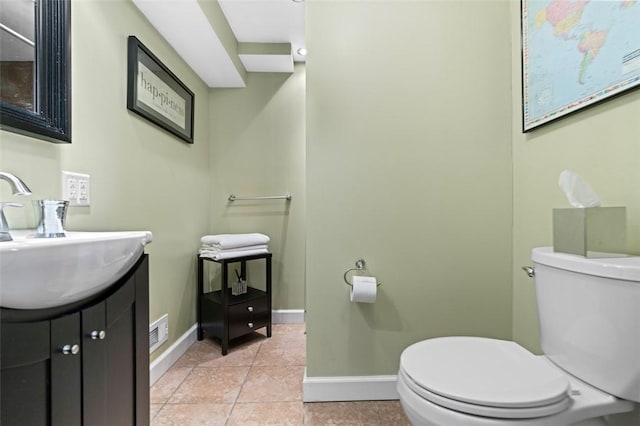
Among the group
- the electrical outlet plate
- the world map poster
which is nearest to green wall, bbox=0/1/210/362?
the electrical outlet plate

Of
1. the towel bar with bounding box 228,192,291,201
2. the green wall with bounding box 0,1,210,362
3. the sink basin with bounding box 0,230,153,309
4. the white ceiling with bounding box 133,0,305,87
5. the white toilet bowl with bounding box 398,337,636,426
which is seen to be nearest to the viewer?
the sink basin with bounding box 0,230,153,309

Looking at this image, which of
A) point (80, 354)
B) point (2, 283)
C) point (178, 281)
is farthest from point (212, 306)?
point (2, 283)

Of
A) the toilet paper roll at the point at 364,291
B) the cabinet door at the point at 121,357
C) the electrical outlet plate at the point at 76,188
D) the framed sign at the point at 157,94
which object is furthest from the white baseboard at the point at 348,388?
the framed sign at the point at 157,94

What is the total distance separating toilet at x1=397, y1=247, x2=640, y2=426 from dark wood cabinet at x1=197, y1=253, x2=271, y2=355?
133 cm

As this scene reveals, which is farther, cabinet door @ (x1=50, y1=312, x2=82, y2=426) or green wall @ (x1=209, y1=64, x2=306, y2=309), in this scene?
green wall @ (x1=209, y1=64, x2=306, y2=309)

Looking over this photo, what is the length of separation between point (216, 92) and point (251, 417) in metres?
2.26

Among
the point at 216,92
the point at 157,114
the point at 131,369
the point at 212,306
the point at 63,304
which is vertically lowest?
the point at 212,306

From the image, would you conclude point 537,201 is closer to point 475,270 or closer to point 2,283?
point 475,270

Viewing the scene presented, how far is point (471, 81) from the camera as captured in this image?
1406mm

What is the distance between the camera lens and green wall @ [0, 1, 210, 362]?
3.18 ft

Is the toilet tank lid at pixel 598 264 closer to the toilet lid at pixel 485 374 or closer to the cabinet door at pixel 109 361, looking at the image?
the toilet lid at pixel 485 374

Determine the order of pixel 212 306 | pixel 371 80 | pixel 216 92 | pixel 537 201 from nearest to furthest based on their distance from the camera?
pixel 537 201, pixel 371 80, pixel 212 306, pixel 216 92

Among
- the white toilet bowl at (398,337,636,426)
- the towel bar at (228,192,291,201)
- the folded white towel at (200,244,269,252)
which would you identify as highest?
the towel bar at (228,192,291,201)

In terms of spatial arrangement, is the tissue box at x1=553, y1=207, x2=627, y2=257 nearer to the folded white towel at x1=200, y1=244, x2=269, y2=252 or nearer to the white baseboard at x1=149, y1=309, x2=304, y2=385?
the folded white towel at x1=200, y1=244, x2=269, y2=252
